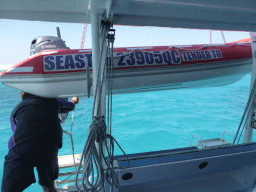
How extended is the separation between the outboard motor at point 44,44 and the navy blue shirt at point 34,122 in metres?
0.58

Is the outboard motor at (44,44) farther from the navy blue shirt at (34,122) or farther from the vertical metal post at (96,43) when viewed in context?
the vertical metal post at (96,43)

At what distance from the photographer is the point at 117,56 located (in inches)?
55.7

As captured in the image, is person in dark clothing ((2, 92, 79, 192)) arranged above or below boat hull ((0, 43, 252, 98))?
below

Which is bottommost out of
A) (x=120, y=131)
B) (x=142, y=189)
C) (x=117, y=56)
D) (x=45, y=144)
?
(x=120, y=131)

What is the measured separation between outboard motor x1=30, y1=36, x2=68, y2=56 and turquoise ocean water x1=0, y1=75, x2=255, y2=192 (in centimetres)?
211

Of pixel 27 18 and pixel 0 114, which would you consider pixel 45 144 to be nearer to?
pixel 27 18

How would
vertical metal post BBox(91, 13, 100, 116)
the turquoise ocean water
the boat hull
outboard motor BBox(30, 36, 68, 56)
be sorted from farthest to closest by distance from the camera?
the turquoise ocean water
outboard motor BBox(30, 36, 68, 56)
the boat hull
vertical metal post BBox(91, 13, 100, 116)

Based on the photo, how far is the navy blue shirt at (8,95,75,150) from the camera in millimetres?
974

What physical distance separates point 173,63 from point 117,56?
0.53m

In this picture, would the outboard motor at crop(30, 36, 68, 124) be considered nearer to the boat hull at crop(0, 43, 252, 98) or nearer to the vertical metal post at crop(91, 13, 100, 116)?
the boat hull at crop(0, 43, 252, 98)

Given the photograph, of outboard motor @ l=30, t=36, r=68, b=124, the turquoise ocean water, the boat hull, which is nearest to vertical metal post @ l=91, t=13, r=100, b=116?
the boat hull

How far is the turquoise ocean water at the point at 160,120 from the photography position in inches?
157

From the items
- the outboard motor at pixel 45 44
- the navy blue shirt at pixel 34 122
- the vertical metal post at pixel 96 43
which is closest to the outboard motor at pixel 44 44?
the outboard motor at pixel 45 44

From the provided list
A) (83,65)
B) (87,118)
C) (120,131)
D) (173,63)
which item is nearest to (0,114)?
(87,118)
